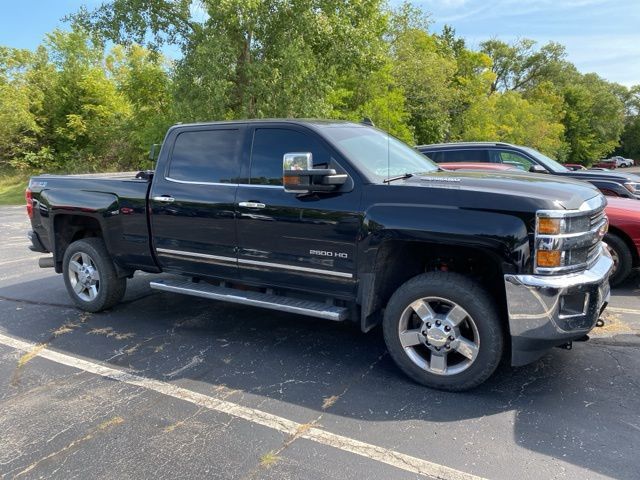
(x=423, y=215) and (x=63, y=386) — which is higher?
(x=423, y=215)

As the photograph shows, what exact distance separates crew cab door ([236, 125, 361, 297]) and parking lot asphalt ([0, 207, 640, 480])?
737 mm

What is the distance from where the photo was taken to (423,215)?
11.4 ft

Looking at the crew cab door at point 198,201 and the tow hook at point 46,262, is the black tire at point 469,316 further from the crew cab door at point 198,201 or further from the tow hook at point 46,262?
the tow hook at point 46,262

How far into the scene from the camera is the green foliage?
1838 centimetres

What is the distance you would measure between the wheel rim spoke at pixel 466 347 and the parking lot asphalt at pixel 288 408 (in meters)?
0.31

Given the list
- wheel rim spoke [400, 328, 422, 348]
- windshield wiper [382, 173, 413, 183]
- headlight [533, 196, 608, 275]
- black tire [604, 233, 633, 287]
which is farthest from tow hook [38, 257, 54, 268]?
black tire [604, 233, 633, 287]

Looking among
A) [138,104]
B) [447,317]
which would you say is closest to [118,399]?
[447,317]

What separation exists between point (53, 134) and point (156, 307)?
2928 centimetres

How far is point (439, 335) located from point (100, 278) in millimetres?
3815

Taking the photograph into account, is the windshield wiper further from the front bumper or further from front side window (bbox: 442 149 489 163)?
front side window (bbox: 442 149 489 163)

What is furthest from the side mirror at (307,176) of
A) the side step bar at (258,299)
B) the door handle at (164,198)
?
the door handle at (164,198)

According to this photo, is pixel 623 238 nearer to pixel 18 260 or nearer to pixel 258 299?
pixel 258 299

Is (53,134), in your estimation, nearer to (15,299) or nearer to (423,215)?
(15,299)

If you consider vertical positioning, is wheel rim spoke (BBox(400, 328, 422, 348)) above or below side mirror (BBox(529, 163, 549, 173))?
below
